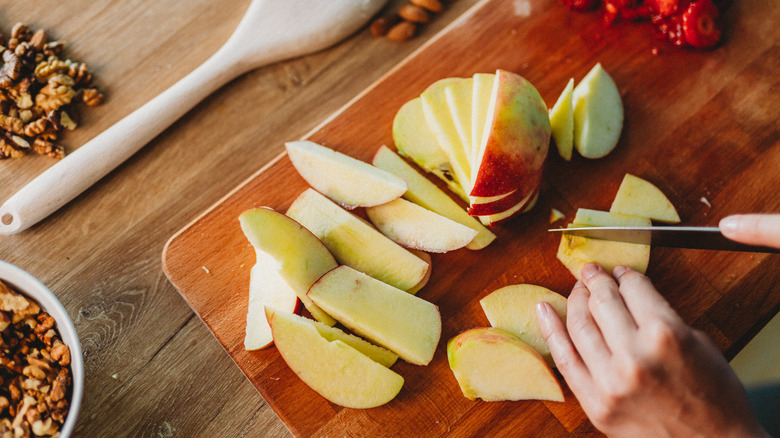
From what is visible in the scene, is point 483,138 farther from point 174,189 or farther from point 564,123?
point 174,189

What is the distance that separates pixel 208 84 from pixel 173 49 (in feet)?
0.65

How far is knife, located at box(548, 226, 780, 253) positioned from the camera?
1.23 metres

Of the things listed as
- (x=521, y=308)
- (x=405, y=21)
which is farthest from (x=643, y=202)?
(x=405, y=21)

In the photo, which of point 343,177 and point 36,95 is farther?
point 36,95

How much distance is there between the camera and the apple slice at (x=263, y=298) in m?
1.35

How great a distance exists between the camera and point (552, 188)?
1482mm

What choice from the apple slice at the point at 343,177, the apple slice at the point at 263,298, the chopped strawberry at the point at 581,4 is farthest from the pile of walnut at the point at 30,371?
the chopped strawberry at the point at 581,4

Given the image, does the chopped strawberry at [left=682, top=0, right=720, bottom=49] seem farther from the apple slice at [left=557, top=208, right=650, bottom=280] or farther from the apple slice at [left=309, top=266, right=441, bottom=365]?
the apple slice at [left=309, top=266, right=441, bottom=365]

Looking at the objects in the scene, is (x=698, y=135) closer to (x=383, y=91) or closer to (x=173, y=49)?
(x=383, y=91)

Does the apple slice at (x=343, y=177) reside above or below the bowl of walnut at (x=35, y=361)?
above

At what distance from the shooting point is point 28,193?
1.42 m

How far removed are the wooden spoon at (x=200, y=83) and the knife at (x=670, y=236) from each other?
88 centimetres

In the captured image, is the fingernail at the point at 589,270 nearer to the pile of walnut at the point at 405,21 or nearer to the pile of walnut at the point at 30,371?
the pile of walnut at the point at 405,21

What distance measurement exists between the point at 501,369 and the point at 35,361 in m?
1.06
